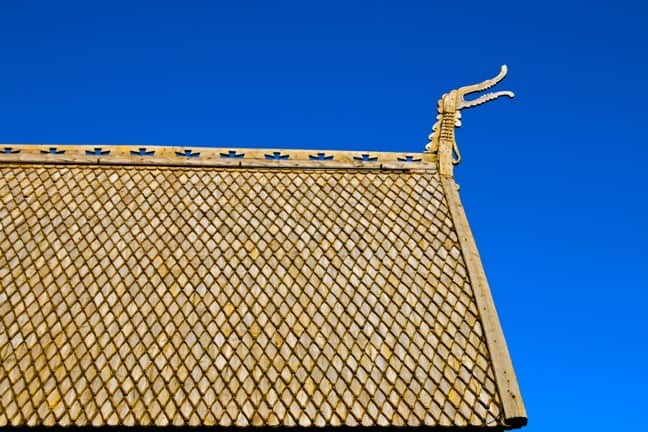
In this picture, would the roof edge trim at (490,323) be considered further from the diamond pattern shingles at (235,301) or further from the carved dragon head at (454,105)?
the carved dragon head at (454,105)

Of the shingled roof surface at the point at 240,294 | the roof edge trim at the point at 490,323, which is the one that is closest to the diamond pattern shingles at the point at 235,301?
the shingled roof surface at the point at 240,294

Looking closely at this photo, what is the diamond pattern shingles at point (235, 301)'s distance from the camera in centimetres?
847

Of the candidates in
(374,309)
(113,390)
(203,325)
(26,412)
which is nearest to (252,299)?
(203,325)

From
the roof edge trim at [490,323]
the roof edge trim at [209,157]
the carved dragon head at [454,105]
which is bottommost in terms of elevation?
the roof edge trim at [490,323]

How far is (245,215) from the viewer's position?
1168cm

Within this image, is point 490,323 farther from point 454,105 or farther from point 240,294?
point 454,105

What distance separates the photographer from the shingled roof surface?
8.48 meters

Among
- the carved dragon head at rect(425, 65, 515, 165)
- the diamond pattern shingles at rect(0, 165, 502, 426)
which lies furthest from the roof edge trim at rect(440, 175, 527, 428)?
the carved dragon head at rect(425, 65, 515, 165)

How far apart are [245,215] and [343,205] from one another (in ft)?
5.55

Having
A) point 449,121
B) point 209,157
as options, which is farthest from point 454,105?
point 209,157

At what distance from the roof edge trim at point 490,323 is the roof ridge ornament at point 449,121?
0.76 m

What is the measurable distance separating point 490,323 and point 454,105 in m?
5.15

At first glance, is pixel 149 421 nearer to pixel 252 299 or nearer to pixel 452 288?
pixel 252 299

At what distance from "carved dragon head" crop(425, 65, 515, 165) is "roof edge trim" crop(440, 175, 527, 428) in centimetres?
114
